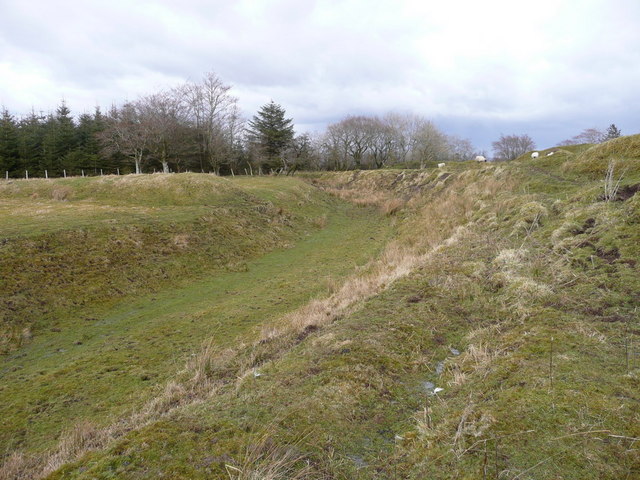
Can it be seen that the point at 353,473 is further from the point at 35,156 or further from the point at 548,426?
the point at 35,156

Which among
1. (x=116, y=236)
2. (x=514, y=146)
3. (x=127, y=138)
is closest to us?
(x=116, y=236)

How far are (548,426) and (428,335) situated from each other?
348 cm

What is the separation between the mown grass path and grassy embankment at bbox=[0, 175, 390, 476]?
5cm

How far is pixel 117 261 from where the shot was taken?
17688 millimetres

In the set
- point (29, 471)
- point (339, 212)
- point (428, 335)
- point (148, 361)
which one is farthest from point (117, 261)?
point (339, 212)

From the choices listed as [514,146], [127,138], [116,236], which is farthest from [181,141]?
[514,146]

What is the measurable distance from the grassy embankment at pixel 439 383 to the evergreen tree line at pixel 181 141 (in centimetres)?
4649

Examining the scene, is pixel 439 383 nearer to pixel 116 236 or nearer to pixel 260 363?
pixel 260 363

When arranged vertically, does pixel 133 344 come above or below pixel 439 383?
below

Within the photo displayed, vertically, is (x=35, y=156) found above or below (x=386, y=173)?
above

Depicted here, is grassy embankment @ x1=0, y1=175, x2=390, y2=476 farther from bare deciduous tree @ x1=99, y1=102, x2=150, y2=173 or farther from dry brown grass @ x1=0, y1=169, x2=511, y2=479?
bare deciduous tree @ x1=99, y1=102, x2=150, y2=173

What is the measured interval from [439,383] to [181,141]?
59.4 m

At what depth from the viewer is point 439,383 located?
232 inches

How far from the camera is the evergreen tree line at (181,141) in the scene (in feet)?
166
